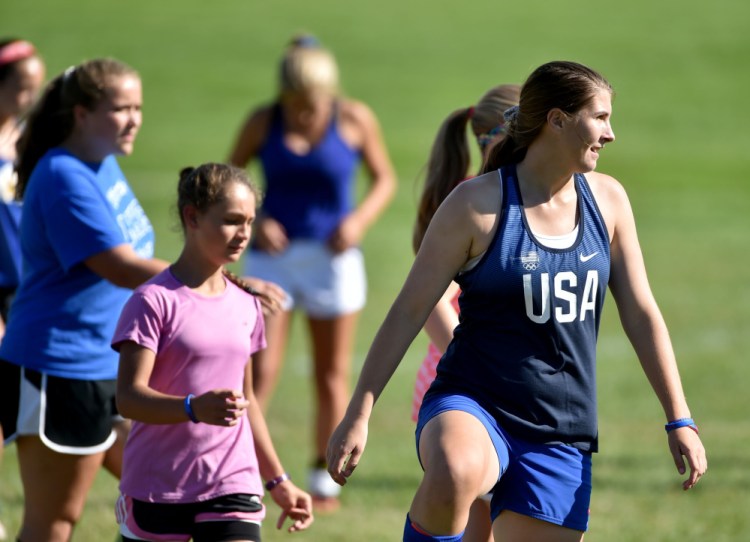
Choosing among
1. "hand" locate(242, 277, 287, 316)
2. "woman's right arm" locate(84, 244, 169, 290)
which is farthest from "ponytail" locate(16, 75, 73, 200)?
"hand" locate(242, 277, 287, 316)

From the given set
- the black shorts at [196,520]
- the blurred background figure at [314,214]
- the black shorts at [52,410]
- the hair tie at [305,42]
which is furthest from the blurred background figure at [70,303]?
the hair tie at [305,42]

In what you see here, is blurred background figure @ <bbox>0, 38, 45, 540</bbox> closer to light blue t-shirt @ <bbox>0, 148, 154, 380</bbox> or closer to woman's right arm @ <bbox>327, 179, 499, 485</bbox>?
light blue t-shirt @ <bbox>0, 148, 154, 380</bbox>

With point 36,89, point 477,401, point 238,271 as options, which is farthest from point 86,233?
point 238,271

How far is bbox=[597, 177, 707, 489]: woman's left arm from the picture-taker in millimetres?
3744

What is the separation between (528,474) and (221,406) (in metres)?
0.89

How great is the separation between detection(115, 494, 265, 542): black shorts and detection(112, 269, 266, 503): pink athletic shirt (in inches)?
1.3

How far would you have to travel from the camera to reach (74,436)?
444 centimetres

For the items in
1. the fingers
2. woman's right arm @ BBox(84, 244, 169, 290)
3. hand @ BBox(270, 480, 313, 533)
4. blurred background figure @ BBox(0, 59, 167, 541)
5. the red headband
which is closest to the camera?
the fingers

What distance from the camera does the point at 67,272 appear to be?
4422mm

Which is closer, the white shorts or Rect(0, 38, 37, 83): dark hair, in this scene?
Rect(0, 38, 37, 83): dark hair

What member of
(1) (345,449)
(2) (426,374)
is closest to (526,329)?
(1) (345,449)

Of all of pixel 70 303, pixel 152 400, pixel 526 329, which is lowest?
pixel 70 303

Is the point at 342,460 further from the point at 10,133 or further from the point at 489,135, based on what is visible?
the point at 10,133

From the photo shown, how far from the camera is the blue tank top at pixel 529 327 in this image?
11.7 ft
